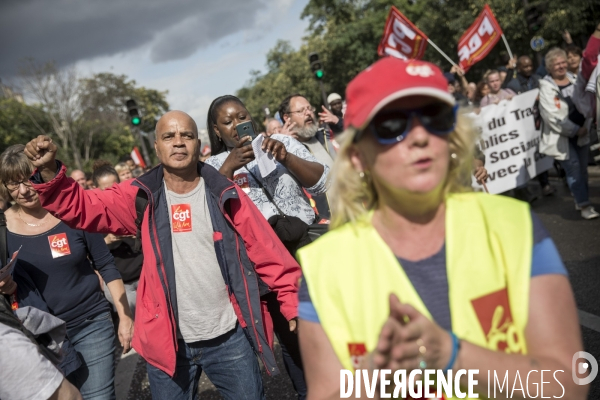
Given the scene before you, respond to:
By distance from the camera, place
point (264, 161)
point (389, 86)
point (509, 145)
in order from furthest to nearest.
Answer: point (509, 145) → point (264, 161) → point (389, 86)

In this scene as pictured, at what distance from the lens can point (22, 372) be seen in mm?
1954

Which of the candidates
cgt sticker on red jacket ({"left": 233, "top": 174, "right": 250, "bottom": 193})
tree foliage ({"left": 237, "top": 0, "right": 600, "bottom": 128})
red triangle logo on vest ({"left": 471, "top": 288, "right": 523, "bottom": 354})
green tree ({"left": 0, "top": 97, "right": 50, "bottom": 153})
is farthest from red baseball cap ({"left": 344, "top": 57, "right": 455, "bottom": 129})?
green tree ({"left": 0, "top": 97, "right": 50, "bottom": 153})

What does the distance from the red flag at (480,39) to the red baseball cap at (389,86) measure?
9600 millimetres

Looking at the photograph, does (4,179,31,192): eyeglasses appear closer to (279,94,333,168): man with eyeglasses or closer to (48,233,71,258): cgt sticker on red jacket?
(48,233,71,258): cgt sticker on red jacket

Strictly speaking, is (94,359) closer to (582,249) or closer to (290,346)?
(290,346)

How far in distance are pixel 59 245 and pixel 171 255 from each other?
105 cm

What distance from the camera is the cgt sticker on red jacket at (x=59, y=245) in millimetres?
3389

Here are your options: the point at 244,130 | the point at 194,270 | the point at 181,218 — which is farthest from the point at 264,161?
the point at 194,270

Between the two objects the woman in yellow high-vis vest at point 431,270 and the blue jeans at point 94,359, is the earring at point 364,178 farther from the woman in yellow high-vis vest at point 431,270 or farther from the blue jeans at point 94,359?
the blue jeans at point 94,359

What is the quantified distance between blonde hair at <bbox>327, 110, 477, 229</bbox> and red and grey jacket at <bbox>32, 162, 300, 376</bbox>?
1.22 metres

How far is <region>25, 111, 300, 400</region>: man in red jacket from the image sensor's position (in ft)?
9.13

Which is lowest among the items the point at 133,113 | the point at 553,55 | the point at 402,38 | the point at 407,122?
the point at 407,122

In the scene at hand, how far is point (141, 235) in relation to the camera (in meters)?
2.89

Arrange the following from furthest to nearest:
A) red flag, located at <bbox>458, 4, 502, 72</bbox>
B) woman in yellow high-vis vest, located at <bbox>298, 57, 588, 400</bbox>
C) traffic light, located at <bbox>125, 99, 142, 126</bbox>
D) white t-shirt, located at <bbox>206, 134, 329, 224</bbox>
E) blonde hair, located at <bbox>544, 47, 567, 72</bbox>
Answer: traffic light, located at <bbox>125, 99, 142, 126</bbox> → red flag, located at <bbox>458, 4, 502, 72</bbox> → blonde hair, located at <bbox>544, 47, 567, 72</bbox> → white t-shirt, located at <bbox>206, 134, 329, 224</bbox> → woman in yellow high-vis vest, located at <bbox>298, 57, 588, 400</bbox>
